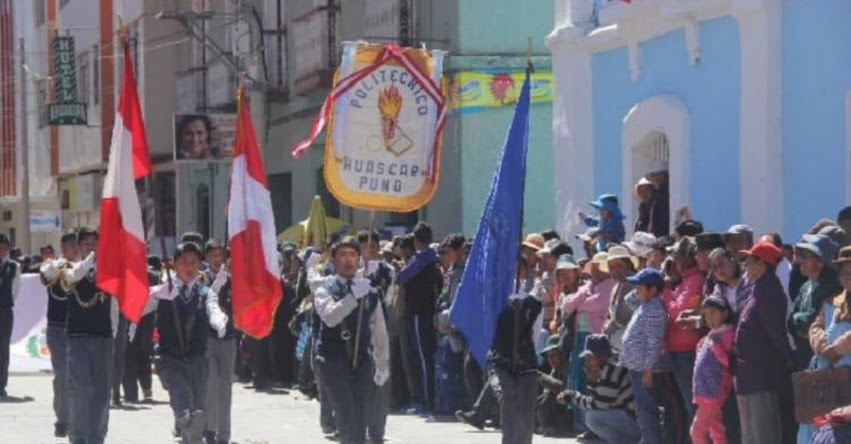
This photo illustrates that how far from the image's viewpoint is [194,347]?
1503 centimetres

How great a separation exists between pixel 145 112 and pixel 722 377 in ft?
93.9

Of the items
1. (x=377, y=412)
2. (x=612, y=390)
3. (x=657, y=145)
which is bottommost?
(x=377, y=412)

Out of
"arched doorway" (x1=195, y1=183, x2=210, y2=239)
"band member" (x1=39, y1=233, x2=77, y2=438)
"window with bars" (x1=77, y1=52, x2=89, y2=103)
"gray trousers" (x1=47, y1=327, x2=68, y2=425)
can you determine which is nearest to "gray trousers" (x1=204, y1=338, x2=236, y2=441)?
"band member" (x1=39, y1=233, x2=77, y2=438)

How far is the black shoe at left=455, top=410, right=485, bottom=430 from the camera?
55.1 ft

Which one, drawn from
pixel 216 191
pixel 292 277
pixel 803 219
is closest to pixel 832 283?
pixel 803 219

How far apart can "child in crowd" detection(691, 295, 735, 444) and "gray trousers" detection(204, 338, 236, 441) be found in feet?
14.6

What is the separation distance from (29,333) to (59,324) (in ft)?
30.2

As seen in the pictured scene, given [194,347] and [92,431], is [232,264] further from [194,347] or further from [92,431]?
[92,431]

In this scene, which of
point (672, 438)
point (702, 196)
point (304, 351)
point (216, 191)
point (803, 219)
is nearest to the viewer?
point (672, 438)

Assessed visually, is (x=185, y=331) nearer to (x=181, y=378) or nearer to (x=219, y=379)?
(x=181, y=378)

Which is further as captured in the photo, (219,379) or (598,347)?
(219,379)

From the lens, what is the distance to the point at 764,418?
1266 cm

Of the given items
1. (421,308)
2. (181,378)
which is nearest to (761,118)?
(421,308)

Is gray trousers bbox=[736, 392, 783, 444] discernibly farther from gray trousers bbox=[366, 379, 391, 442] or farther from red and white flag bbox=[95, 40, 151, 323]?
red and white flag bbox=[95, 40, 151, 323]
